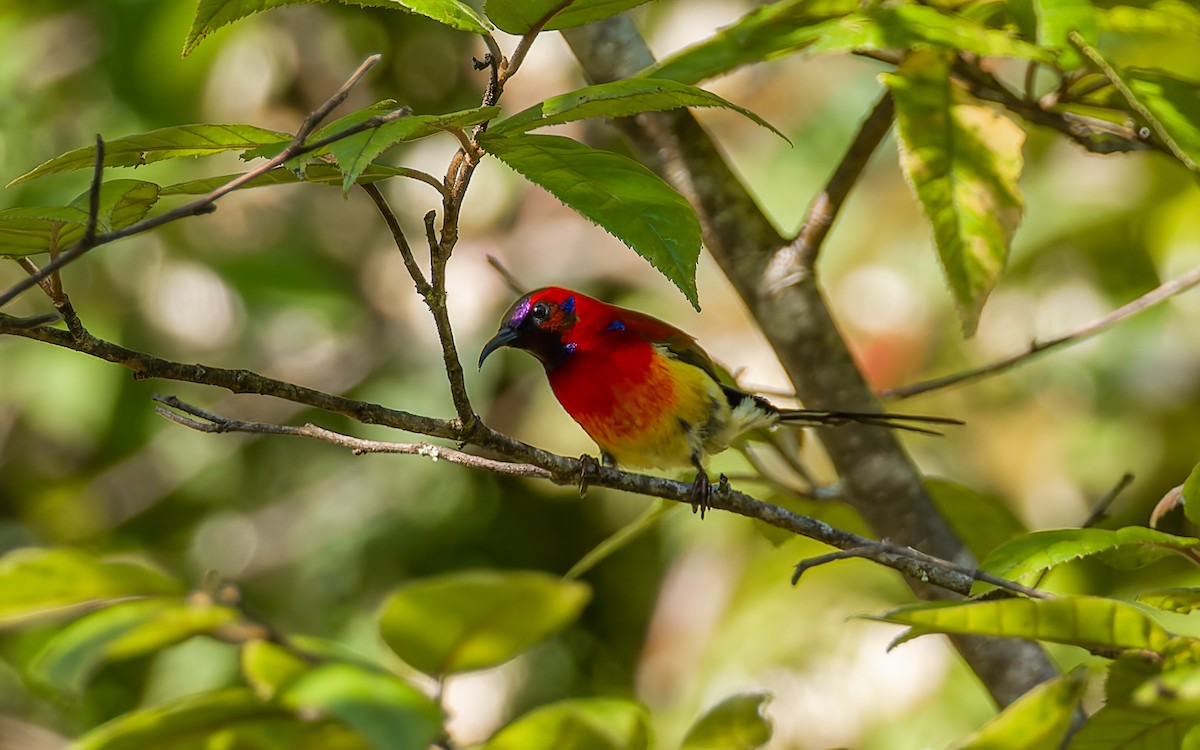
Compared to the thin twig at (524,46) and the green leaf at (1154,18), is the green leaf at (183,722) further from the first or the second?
the green leaf at (1154,18)

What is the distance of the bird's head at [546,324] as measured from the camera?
9.70 feet

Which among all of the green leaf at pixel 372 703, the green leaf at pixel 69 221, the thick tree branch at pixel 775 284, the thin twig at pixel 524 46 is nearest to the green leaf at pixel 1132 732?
the green leaf at pixel 372 703

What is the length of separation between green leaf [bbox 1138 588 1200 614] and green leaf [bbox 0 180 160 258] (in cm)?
118

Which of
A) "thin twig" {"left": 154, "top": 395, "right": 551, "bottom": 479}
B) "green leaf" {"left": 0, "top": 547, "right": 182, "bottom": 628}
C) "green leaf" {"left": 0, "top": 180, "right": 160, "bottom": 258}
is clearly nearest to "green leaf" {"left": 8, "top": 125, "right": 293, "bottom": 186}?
"green leaf" {"left": 0, "top": 180, "right": 160, "bottom": 258}

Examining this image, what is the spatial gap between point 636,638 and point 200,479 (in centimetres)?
217

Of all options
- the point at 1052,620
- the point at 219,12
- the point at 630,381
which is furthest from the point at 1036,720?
the point at 630,381

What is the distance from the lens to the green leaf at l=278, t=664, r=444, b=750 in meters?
1.10

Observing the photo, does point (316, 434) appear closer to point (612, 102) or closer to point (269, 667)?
point (269, 667)

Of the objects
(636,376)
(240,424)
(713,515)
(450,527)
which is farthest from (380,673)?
(450,527)

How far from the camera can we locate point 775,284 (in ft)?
7.04

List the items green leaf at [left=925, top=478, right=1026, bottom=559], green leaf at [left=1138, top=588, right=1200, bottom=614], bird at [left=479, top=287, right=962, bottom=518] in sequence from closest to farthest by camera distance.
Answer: green leaf at [left=1138, top=588, right=1200, bottom=614] → green leaf at [left=925, top=478, right=1026, bottom=559] → bird at [left=479, top=287, right=962, bottom=518]

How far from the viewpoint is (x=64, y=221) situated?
1.21m

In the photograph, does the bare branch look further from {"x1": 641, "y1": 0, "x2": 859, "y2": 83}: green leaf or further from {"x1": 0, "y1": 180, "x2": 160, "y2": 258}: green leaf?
{"x1": 0, "y1": 180, "x2": 160, "y2": 258}: green leaf

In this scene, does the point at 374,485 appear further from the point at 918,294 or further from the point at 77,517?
the point at 918,294
